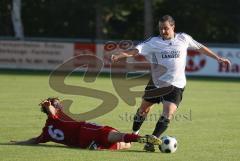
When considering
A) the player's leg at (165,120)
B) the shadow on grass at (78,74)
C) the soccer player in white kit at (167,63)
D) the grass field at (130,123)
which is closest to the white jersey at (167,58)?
the soccer player in white kit at (167,63)

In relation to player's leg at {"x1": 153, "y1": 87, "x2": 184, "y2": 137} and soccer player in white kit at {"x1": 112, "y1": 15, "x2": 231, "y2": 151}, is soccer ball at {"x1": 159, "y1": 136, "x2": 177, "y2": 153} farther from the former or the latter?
soccer player in white kit at {"x1": 112, "y1": 15, "x2": 231, "y2": 151}

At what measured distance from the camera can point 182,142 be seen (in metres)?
11.8

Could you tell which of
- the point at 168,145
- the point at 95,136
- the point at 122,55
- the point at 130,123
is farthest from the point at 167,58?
the point at 130,123

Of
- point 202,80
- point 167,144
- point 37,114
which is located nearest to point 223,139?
point 167,144

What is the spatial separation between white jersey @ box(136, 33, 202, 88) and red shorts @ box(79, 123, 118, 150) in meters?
1.16

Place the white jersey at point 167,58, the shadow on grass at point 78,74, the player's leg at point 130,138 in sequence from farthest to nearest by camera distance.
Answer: the shadow on grass at point 78,74, the white jersey at point 167,58, the player's leg at point 130,138

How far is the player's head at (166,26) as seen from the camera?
35.5 ft

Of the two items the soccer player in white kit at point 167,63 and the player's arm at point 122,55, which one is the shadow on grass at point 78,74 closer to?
the soccer player in white kit at point 167,63

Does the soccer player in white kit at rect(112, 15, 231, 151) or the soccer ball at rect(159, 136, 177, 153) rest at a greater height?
the soccer player in white kit at rect(112, 15, 231, 151)

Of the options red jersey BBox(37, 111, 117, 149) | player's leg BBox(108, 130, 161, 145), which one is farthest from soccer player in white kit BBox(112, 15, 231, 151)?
red jersey BBox(37, 111, 117, 149)

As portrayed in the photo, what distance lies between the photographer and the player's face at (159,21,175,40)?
10.9 meters

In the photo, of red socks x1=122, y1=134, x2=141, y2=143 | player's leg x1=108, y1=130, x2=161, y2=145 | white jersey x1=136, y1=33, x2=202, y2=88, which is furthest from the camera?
white jersey x1=136, y1=33, x2=202, y2=88

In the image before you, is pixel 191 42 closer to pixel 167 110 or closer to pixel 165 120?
pixel 167 110

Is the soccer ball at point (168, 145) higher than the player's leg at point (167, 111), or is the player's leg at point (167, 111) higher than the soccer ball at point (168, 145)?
the player's leg at point (167, 111)
